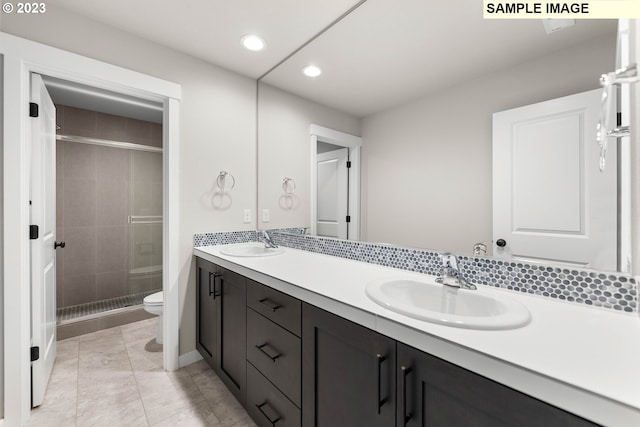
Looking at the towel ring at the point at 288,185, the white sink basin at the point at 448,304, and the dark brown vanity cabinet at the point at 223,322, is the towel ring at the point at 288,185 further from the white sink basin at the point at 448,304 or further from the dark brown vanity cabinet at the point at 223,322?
the white sink basin at the point at 448,304

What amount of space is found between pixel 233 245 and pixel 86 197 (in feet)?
6.64

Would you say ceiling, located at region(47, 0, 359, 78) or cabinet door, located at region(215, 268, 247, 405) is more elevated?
ceiling, located at region(47, 0, 359, 78)

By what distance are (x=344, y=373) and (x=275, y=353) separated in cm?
45

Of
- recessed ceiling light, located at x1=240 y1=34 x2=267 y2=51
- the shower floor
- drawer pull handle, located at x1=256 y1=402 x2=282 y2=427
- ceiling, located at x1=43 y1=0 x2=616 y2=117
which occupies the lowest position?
the shower floor

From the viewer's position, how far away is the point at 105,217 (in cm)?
309

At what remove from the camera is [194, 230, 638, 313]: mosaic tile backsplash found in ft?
2.80

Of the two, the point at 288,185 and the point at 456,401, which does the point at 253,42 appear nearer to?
the point at 288,185

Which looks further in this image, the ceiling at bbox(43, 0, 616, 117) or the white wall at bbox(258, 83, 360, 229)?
the white wall at bbox(258, 83, 360, 229)

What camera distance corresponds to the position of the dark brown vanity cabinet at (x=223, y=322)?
154 centimetres

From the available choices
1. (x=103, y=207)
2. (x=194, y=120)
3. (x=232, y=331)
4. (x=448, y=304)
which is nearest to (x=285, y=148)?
(x=194, y=120)

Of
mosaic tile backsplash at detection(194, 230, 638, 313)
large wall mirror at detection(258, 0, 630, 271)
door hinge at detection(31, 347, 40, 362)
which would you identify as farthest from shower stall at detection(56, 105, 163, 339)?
mosaic tile backsplash at detection(194, 230, 638, 313)

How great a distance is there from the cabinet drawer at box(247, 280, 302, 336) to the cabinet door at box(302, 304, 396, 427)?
0.18 ft

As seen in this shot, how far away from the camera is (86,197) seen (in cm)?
297

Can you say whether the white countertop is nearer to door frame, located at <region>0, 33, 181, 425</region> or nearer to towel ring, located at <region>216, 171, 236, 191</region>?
towel ring, located at <region>216, 171, 236, 191</region>
